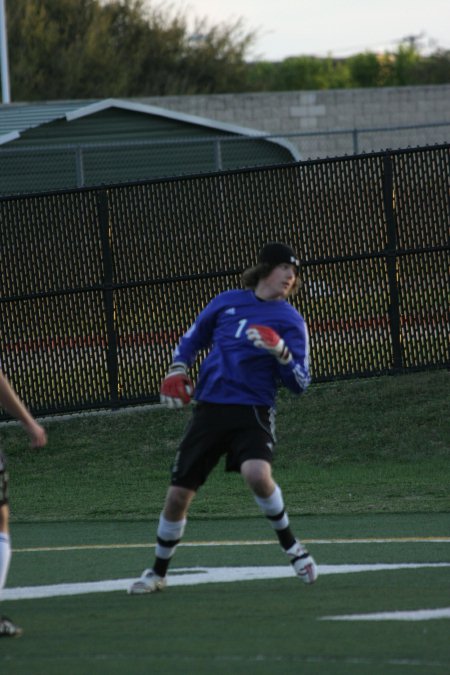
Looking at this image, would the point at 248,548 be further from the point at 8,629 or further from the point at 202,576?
the point at 8,629

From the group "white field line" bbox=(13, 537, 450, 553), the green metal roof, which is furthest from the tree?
"white field line" bbox=(13, 537, 450, 553)

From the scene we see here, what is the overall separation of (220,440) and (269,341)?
0.65m

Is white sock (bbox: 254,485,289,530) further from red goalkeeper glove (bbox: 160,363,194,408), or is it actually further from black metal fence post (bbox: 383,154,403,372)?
black metal fence post (bbox: 383,154,403,372)

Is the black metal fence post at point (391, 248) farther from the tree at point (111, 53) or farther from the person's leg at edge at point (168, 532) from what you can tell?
the tree at point (111, 53)

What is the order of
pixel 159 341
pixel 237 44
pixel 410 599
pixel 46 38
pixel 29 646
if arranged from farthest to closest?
pixel 237 44 < pixel 46 38 < pixel 159 341 < pixel 410 599 < pixel 29 646

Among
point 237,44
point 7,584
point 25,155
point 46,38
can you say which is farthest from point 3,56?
point 7,584

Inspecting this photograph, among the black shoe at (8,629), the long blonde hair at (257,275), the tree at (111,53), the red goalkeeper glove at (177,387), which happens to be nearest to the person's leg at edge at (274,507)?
the red goalkeeper glove at (177,387)

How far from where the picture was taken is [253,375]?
8008 mm

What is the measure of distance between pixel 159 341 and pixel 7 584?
23.1ft

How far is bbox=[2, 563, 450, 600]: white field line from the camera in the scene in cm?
816

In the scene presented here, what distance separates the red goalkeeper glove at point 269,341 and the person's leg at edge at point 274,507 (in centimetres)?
60

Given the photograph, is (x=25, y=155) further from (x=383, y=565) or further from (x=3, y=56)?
(x=383, y=565)

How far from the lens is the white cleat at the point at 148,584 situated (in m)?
7.96

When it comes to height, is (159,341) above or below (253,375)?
below
